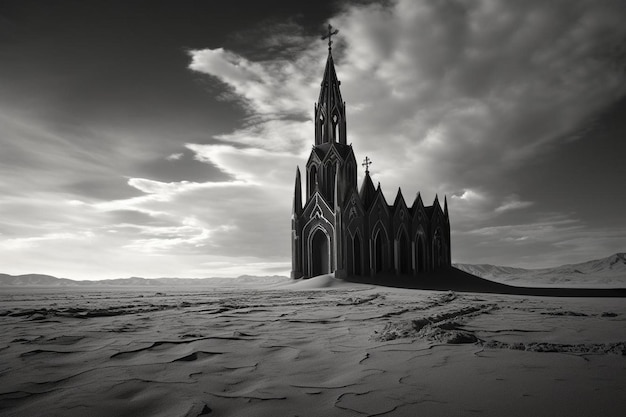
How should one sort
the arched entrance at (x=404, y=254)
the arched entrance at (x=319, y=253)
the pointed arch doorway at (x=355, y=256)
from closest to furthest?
the pointed arch doorway at (x=355, y=256) → the arched entrance at (x=319, y=253) → the arched entrance at (x=404, y=254)

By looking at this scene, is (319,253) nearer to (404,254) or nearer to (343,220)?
(343,220)

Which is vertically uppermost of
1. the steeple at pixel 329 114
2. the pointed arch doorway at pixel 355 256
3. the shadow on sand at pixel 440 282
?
the steeple at pixel 329 114

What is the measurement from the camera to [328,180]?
3541 cm

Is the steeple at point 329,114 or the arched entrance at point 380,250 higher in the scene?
the steeple at point 329,114

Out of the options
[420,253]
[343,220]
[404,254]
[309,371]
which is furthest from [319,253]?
[309,371]

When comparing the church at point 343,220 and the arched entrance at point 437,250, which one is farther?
the arched entrance at point 437,250

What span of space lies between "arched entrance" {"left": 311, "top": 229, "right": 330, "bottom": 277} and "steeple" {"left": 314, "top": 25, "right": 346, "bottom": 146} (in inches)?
370

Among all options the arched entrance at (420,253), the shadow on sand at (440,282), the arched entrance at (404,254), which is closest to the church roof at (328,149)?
the arched entrance at (404,254)

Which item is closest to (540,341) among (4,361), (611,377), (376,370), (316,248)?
(611,377)

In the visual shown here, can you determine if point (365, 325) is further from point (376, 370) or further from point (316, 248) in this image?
point (316, 248)

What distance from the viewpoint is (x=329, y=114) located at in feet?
123

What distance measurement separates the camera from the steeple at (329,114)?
3747cm

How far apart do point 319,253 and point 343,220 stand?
4.75m

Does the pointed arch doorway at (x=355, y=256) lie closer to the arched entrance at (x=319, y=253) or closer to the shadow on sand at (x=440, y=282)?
the shadow on sand at (x=440, y=282)
